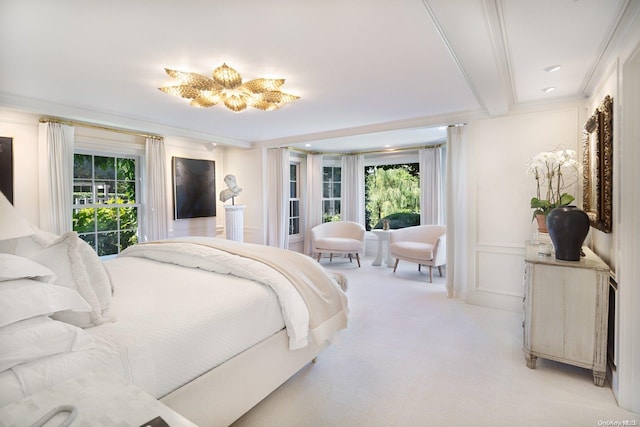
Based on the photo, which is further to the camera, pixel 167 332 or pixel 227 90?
pixel 227 90

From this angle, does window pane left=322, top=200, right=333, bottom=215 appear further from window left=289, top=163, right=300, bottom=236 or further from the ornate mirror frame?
the ornate mirror frame

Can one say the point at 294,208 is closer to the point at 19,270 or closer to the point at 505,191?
the point at 505,191

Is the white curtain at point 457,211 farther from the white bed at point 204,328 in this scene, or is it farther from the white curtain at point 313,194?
the white curtain at point 313,194

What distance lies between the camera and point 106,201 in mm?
4387

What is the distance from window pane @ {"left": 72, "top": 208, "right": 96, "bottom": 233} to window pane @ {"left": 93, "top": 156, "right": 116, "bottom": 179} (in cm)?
49

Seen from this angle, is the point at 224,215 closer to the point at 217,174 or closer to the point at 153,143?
the point at 217,174

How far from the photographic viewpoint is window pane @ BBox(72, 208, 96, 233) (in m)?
4.10

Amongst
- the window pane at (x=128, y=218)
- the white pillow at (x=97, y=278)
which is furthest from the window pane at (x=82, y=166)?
the white pillow at (x=97, y=278)

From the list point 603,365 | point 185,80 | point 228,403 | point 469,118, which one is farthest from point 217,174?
point 603,365

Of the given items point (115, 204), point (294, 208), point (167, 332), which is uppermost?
point (115, 204)

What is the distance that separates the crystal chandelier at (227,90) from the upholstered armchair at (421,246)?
3142 mm

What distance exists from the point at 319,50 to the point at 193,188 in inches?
146

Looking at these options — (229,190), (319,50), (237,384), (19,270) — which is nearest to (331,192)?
(229,190)

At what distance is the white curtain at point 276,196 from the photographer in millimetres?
6000
